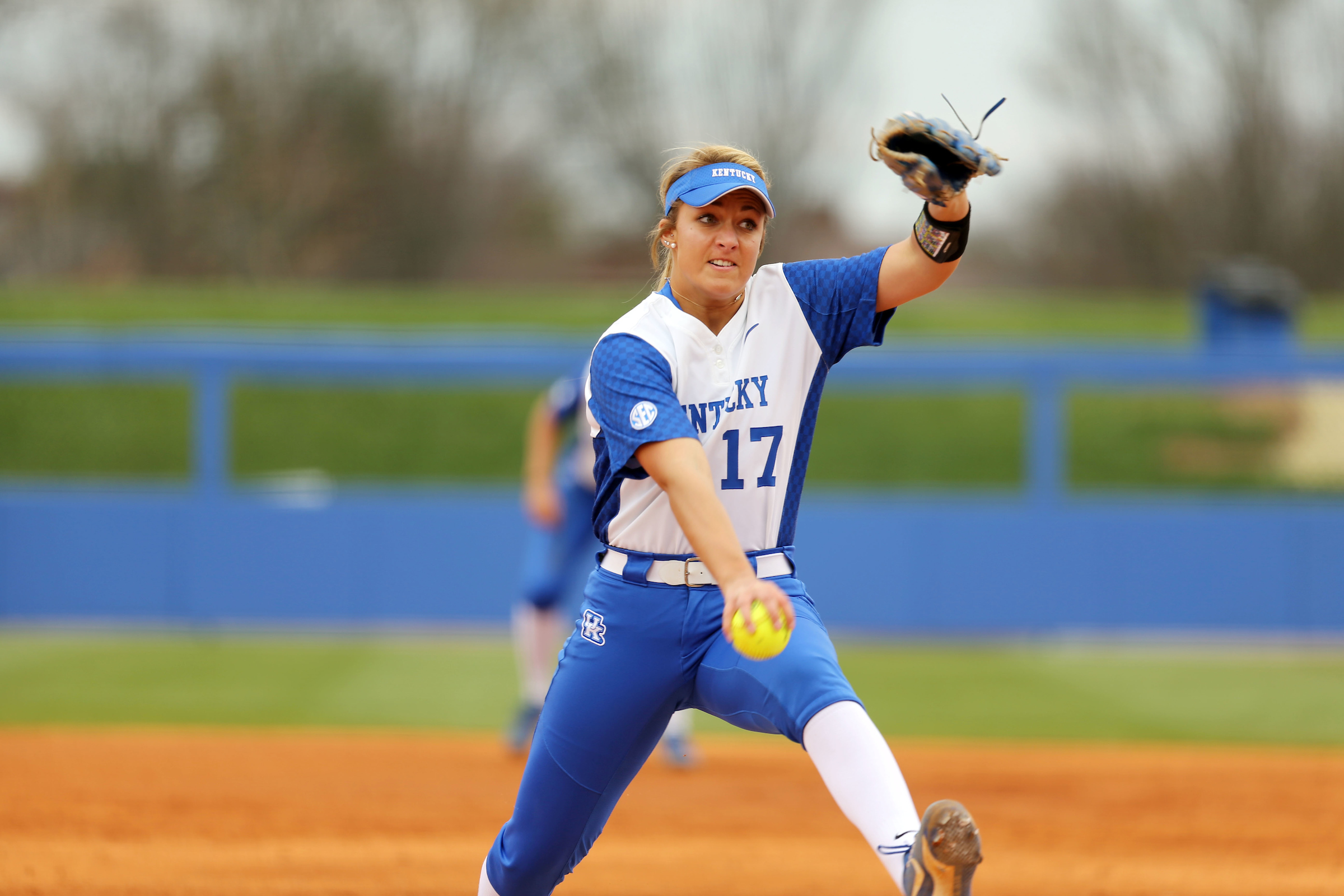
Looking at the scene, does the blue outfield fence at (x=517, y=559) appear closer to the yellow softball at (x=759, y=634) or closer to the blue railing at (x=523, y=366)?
the blue railing at (x=523, y=366)

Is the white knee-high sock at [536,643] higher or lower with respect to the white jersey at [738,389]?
lower

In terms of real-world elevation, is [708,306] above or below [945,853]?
above

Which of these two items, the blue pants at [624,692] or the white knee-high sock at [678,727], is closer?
the blue pants at [624,692]

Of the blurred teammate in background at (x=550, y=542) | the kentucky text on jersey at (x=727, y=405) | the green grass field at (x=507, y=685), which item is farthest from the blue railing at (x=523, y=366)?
the kentucky text on jersey at (x=727, y=405)

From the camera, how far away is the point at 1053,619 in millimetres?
11227

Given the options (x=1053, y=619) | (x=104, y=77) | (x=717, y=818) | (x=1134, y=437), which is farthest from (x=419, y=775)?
(x=104, y=77)

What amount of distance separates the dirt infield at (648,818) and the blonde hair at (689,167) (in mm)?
2516

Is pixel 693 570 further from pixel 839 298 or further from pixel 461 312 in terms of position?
pixel 461 312

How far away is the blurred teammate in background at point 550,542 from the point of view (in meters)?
7.21

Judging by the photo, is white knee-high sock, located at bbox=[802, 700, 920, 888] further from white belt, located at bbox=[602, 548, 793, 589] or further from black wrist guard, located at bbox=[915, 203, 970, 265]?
black wrist guard, located at bbox=[915, 203, 970, 265]

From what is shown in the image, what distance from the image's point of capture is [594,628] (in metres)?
3.20

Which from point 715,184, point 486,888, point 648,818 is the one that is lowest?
point 648,818

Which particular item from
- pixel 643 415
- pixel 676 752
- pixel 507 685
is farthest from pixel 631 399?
pixel 507 685

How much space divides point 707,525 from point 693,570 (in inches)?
14.5
